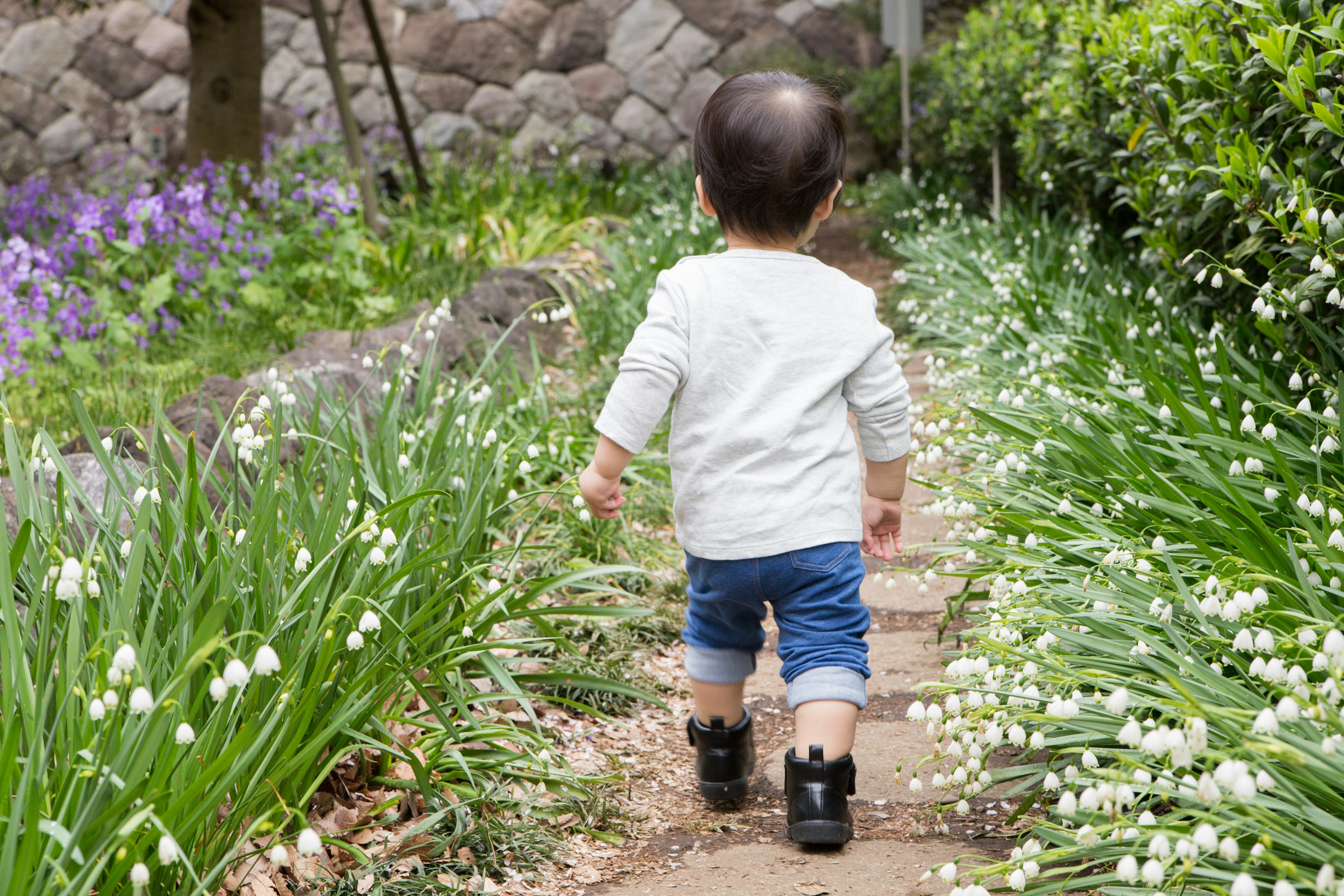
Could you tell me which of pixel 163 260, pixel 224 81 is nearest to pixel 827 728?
pixel 163 260

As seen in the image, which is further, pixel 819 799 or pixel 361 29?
pixel 361 29

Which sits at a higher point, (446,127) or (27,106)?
(27,106)

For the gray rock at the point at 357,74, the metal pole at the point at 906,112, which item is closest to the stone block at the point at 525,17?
the gray rock at the point at 357,74

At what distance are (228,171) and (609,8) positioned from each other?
5719mm

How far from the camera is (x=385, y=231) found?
Answer: 6.66 metres

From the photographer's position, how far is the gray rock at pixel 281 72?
10273mm

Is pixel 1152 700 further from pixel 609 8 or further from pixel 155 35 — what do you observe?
pixel 155 35

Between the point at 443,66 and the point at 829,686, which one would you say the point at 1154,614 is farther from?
the point at 443,66

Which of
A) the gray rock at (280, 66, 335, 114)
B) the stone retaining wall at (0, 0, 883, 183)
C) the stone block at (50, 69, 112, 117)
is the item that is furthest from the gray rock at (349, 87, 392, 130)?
the stone block at (50, 69, 112, 117)

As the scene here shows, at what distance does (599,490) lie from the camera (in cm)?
200

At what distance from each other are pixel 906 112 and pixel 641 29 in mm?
3084

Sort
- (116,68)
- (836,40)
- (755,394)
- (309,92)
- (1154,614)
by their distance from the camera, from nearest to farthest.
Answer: (1154,614), (755,394), (116,68), (309,92), (836,40)

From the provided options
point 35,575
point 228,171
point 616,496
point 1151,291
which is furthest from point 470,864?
point 228,171

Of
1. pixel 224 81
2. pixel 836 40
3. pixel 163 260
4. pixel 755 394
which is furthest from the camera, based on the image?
pixel 836 40
